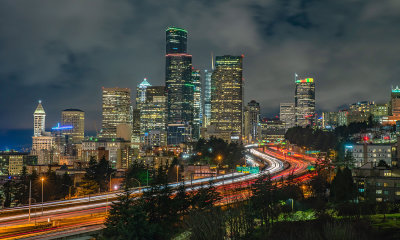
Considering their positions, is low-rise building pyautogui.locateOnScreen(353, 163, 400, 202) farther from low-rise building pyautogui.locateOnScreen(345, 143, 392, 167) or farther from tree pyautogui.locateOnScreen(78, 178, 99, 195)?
tree pyautogui.locateOnScreen(78, 178, 99, 195)

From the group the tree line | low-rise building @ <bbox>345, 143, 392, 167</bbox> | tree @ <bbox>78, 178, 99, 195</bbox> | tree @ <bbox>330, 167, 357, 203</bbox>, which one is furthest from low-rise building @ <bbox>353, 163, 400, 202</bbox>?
tree @ <bbox>78, 178, 99, 195</bbox>

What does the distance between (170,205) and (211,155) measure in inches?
3606

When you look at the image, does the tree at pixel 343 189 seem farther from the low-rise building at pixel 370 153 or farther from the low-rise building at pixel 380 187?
the low-rise building at pixel 370 153

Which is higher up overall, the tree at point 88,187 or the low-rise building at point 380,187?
the low-rise building at point 380,187

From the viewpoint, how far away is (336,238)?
851 inches

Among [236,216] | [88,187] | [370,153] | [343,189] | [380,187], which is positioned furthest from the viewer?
[370,153]

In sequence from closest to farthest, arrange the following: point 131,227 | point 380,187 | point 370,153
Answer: point 131,227 < point 380,187 < point 370,153

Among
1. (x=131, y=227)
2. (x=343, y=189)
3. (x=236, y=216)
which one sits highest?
(x=236, y=216)

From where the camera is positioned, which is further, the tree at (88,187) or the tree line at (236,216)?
the tree at (88,187)

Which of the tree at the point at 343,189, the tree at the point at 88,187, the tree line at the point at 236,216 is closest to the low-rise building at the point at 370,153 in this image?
the tree at the point at 343,189

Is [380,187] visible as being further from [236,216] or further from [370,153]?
[370,153]

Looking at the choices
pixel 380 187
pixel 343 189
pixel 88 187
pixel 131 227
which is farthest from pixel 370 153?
pixel 131 227

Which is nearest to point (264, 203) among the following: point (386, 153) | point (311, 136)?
point (386, 153)

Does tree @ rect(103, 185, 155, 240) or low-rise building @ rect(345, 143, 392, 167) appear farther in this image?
low-rise building @ rect(345, 143, 392, 167)
